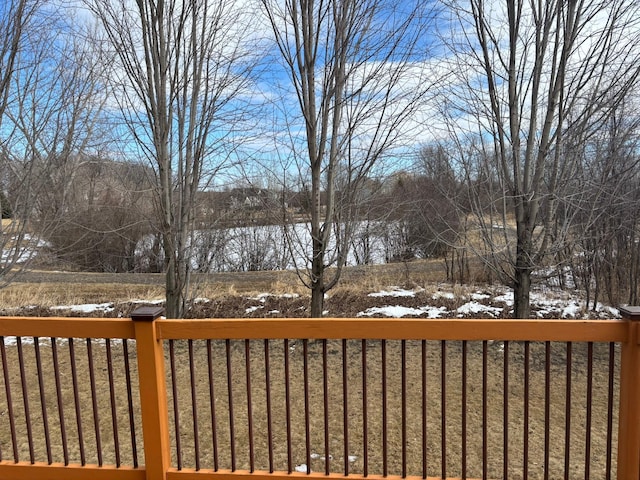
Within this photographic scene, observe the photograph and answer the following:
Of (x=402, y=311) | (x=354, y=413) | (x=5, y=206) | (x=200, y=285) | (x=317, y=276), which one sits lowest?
(x=402, y=311)

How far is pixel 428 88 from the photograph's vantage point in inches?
215

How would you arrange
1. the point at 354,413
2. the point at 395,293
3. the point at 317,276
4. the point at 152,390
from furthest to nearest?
the point at 395,293 < the point at 317,276 < the point at 354,413 < the point at 152,390

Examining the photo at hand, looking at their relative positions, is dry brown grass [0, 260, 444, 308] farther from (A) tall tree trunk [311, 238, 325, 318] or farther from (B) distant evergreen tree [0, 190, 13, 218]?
(B) distant evergreen tree [0, 190, 13, 218]

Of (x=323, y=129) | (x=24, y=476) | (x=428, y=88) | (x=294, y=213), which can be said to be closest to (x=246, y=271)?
(x=294, y=213)

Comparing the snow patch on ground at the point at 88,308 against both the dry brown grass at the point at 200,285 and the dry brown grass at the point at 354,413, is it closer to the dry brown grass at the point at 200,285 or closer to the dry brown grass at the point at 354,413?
the dry brown grass at the point at 200,285

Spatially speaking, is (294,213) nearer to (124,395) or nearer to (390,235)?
(124,395)

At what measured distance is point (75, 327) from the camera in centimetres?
212

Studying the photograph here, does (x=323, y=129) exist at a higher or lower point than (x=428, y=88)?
lower

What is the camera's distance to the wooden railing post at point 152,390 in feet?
6.79

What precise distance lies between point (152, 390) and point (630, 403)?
2260mm

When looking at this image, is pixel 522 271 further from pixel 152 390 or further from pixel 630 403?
pixel 152 390

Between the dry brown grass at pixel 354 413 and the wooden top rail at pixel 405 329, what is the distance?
348 millimetres

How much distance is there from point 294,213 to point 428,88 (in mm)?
2516

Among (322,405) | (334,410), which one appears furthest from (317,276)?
(334,410)
